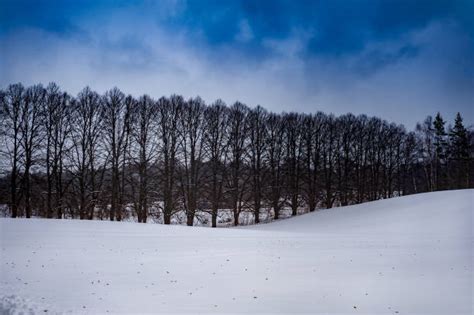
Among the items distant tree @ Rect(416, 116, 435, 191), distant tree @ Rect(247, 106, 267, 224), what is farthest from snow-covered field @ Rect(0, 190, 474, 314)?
distant tree @ Rect(416, 116, 435, 191)

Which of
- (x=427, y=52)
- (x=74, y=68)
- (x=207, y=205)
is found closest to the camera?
(x=427, y=52)

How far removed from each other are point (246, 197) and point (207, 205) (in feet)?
16.8

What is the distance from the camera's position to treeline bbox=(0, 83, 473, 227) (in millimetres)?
28906

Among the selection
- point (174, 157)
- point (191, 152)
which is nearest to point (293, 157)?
point (191, 152)

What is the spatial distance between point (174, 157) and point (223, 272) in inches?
908

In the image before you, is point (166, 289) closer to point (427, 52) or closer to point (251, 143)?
point (427, 52)

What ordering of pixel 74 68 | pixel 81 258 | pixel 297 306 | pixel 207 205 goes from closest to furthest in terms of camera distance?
pixel 297 306 → pixel 81 258 → pixel 74 68 → pixel 207 205

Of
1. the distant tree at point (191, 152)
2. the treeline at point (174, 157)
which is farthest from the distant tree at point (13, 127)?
the distant tree at point (191, 152)

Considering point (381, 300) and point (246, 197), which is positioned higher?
point (246, 197)

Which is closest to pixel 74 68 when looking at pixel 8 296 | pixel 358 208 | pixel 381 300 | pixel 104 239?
pixel 104 239

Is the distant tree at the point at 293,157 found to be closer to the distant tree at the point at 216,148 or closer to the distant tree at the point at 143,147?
the distant tree at the point at 216,148

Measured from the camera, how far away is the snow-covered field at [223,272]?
752 cm

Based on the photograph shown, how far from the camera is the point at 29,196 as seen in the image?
2845cm

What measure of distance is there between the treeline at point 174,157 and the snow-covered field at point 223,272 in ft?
33.2
